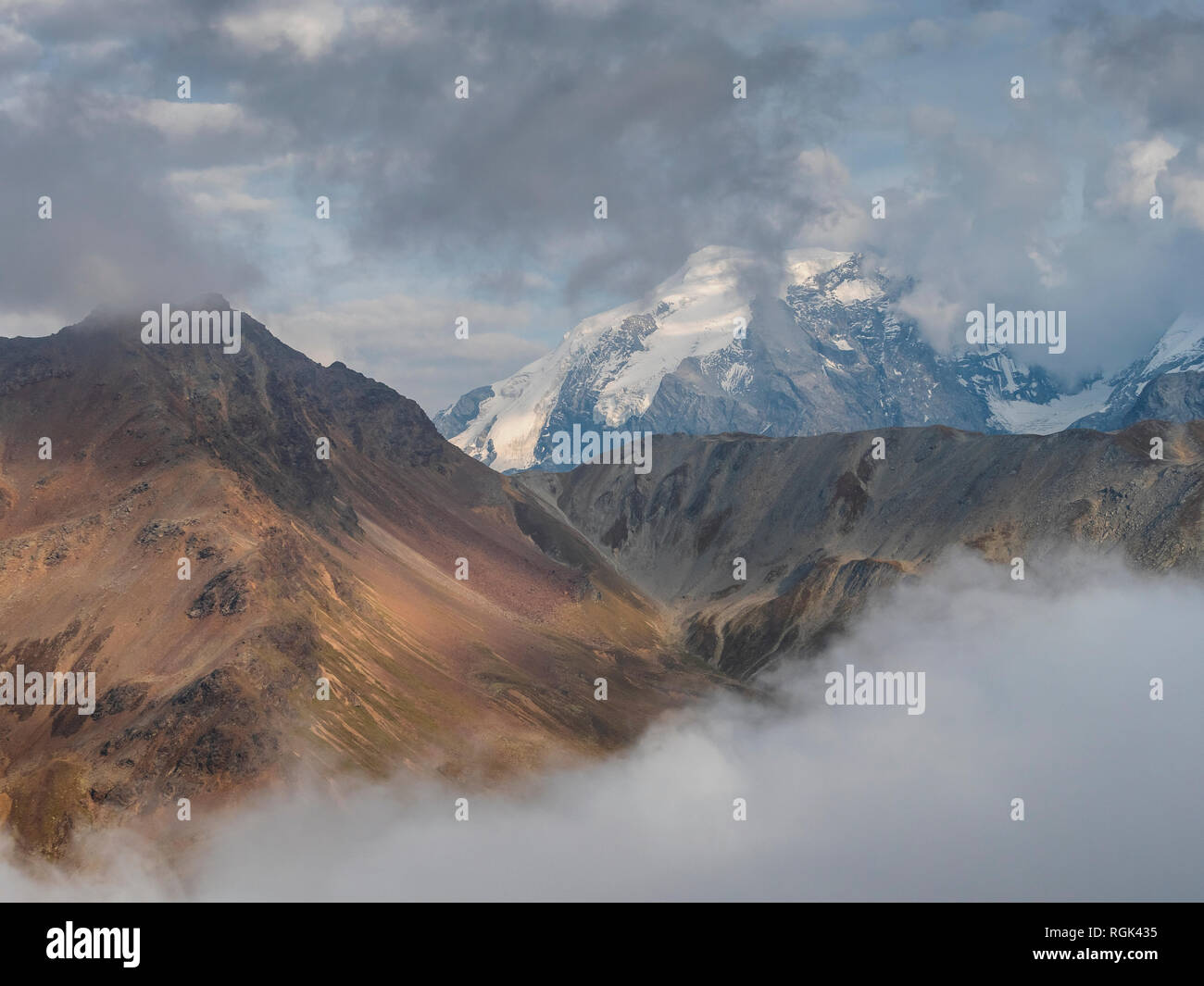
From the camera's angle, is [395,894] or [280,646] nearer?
[395,894]

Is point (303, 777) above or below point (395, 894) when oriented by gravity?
above
